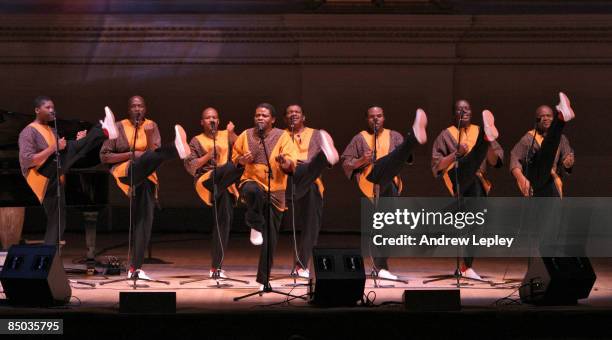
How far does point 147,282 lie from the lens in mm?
8828

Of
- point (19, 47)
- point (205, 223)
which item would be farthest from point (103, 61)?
point (205, 223)

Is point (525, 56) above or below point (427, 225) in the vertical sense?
above

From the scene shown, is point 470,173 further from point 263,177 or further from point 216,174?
point 216,174

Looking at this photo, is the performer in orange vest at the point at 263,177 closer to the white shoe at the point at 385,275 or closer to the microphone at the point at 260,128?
the microphone at the point at 260,128

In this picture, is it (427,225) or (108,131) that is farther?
(427,225)

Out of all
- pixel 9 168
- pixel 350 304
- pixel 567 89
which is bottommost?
pixel 350 304

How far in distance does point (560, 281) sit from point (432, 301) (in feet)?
3.26

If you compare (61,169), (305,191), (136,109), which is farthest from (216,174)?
(61,169)

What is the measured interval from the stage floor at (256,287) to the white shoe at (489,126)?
1.26 meters

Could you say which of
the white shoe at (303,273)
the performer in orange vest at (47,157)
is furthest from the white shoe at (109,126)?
the white shoe at (303,273)

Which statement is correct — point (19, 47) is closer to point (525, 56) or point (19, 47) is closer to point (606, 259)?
point (525, 56)

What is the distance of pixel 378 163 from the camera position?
8.62 metres

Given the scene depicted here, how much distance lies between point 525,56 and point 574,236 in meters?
2.57

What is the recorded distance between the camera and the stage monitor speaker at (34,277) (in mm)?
7359
